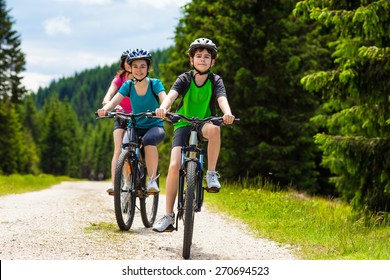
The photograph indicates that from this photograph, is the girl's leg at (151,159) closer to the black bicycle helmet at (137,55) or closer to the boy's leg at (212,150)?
the black bicycle helmet at (137,55)

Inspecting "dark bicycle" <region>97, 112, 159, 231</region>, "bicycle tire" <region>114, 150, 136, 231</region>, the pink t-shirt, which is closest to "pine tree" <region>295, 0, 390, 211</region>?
the pink t-shirt

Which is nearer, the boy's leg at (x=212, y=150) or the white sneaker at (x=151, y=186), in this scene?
the boy's leg at (x=212, y=150)

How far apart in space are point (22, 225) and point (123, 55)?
9.71ft

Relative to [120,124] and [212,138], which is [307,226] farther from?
[120,124]

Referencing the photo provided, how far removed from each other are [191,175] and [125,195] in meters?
2.00

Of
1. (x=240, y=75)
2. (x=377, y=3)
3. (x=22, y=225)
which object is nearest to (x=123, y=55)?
(x=22, y=225)

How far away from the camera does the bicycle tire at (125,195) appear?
6749mm

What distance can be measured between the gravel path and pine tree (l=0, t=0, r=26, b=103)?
3136 cm

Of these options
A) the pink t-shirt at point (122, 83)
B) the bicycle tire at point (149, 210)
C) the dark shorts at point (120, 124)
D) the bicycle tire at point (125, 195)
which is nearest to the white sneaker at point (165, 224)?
the bicycle tire at point (125, 195)

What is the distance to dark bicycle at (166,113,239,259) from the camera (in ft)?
18.2

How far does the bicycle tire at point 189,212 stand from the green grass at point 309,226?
1.41 meters

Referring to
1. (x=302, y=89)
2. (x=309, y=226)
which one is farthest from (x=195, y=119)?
(x=302, y=89)

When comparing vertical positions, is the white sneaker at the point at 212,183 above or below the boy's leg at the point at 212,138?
below

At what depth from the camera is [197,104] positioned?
20.3ft
